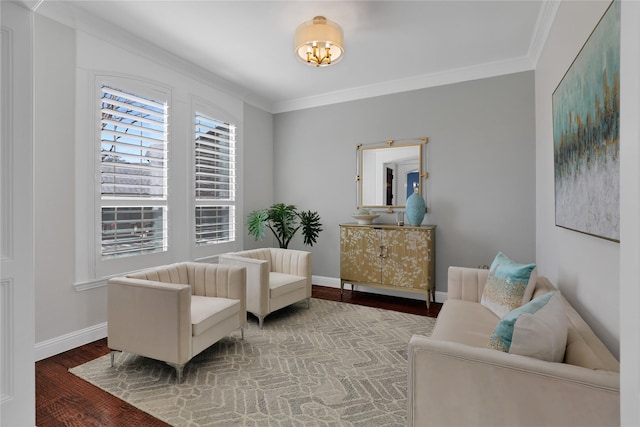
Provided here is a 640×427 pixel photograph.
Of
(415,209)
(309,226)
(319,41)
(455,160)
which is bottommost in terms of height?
(309,226)

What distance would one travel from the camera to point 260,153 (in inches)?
206

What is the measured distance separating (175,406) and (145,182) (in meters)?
2.31

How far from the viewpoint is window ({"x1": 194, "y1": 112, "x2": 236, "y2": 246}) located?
4.20 metres

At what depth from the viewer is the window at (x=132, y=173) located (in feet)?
10.4

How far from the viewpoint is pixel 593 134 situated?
1653 millimetres

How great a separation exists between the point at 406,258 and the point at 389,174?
3.98 feet

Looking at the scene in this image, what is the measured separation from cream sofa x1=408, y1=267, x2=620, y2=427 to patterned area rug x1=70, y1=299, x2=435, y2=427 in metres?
0.72

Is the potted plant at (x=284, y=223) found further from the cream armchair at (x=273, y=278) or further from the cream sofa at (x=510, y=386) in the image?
the cream sofa at (x=510, y=386)

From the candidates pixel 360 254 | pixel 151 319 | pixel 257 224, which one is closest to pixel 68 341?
pixel 151 319

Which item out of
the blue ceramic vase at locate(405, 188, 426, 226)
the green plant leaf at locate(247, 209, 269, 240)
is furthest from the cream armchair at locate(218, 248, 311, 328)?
the blue ceramic vase at locate(405, 188, 426, 226)

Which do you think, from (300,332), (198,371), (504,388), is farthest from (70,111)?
(504,388)

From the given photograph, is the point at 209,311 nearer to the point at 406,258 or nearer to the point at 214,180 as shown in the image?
the point at 214,180

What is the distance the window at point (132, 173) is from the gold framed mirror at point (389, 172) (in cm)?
258

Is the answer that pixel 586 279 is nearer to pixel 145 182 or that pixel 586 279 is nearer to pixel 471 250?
pixel 471 250
